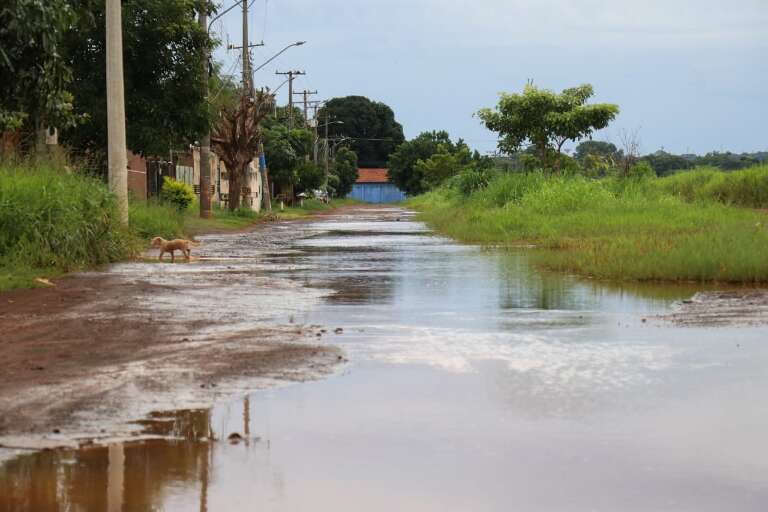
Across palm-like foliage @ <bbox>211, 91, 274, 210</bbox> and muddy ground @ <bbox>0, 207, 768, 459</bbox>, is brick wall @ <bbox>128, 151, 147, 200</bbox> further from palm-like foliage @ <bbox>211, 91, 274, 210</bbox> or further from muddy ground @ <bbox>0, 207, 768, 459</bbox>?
muddy ground @ <bbox>0, 207, 768, 459</bbox>

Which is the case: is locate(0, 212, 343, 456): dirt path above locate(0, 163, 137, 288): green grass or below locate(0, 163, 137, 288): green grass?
below

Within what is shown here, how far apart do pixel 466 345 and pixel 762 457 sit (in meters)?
3.54

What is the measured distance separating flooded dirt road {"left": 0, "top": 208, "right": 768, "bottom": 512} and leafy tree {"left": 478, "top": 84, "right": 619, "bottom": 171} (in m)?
29.7

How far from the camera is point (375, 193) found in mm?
144250

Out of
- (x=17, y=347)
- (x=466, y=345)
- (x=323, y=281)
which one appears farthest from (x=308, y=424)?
(x=323, y=281)

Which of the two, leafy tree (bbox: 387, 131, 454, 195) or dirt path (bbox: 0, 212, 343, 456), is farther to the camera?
leafy tree (bbox: 387, 131, 454, 195)

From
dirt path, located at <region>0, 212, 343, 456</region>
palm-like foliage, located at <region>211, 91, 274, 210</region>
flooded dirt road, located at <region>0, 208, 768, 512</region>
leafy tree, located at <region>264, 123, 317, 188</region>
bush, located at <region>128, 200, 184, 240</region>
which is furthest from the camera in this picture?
leafy tree, located at <region>264, 123, 317, 188</region>

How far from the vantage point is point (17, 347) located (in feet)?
26.9

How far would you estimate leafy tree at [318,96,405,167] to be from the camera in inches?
5487

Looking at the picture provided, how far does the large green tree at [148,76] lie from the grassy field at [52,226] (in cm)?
930

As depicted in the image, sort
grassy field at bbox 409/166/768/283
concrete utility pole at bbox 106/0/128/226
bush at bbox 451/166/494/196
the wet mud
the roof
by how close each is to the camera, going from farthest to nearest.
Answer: the roof, bush at bbox 451/166/494/196, concrete utility pole at bbox 106/0/128/226, grassy field at bbox 409/166/768/283, the wet mud

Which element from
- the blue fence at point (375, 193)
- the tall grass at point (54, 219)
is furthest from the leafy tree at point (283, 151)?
the blue fence at point (375, 193)

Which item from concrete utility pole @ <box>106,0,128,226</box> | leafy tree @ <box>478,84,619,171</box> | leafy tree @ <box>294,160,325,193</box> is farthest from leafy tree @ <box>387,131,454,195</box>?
concrete utility pole @ <box>106,0,128,226</box>

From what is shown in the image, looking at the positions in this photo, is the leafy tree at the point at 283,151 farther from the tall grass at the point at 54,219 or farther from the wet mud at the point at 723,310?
the wet mud at the point at 723,310
